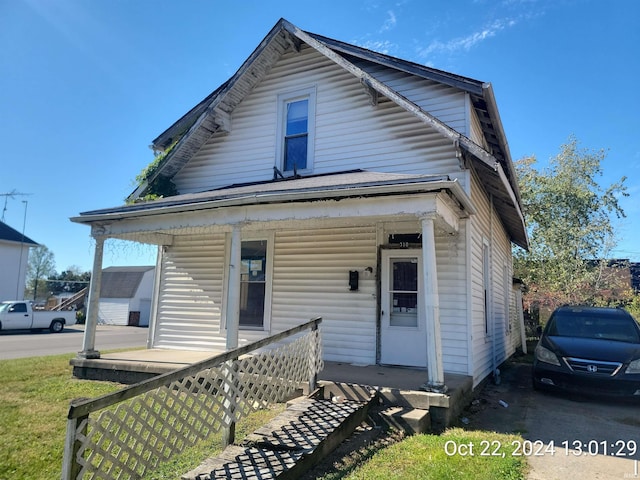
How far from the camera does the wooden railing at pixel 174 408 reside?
2.63 m

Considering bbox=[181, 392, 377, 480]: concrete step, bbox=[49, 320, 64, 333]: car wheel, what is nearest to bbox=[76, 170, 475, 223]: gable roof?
bbox=[181, 392, 377, 480]: concrete step

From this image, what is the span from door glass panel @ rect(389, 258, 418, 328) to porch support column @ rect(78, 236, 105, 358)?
5870mm

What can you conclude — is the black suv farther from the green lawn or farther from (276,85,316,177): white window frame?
(276,85,316,177): white window frame

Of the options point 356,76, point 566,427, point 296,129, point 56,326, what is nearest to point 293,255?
point 296,129

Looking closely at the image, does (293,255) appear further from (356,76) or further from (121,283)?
(121,283)

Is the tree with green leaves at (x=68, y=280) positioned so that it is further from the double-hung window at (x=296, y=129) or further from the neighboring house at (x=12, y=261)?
the double-hung window at (x=296, y=129)

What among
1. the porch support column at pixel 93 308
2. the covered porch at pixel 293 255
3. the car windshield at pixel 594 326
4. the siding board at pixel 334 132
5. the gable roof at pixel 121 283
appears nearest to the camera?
the covered porch at pixel 293 255

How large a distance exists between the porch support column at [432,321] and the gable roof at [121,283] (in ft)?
107

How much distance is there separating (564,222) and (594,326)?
1744 cm

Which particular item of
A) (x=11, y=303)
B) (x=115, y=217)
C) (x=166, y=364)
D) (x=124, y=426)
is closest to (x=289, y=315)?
(x=166, y=364)

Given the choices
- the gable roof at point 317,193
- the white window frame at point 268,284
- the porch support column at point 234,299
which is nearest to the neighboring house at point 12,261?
the gable roof at point 317,193

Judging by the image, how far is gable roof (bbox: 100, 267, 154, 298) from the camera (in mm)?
33375

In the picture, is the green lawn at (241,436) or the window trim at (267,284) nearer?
the green lawn at (241,436)

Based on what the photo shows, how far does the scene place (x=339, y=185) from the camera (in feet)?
19.3
